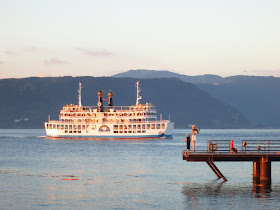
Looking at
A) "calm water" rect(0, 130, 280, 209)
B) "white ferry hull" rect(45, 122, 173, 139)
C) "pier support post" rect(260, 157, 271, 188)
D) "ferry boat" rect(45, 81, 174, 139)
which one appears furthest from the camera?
"white ferry hull" rect(45, 122, 173, 139)

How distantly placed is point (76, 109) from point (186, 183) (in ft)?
391

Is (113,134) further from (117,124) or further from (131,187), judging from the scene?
(131,187)

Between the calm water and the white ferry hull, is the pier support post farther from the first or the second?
the white ferry hull

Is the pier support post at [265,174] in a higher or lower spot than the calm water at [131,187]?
higher

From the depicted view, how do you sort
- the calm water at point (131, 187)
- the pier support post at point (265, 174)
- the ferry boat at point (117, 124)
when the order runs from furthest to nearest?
the ferry boat at point (117, 124) → the pier support post at point (265, 174) → the calm water at point (131, 187)

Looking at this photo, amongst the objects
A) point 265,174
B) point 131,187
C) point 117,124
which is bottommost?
point 131,187

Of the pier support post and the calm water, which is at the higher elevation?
the pier support post

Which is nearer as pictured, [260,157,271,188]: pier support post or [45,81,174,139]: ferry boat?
[260,157,271,188]: pier support post

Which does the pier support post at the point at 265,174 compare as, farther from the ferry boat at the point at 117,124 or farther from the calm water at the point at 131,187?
the ferry boat at the point at 117,124

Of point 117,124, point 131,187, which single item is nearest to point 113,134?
point 117,124

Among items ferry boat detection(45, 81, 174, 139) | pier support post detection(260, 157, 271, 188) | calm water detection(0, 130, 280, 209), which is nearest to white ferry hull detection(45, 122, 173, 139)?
ferry boat detection(45, 81, 174, 139)

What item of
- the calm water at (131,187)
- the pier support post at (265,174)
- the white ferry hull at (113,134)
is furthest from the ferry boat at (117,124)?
the pier support post at (265,174)

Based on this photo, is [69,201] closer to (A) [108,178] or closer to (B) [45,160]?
(A) [108,178]

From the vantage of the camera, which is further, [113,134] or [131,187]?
[113,134]
